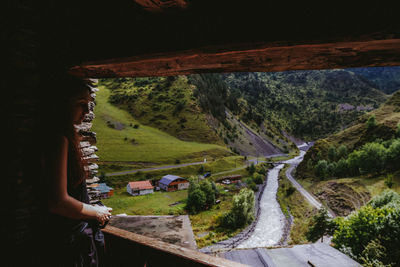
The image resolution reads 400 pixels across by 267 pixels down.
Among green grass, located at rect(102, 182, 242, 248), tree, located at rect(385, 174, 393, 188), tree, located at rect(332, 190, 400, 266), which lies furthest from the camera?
tree, located at rect(385, 174, 393, 188)

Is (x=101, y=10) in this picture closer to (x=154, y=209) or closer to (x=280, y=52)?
(x=280, y=52)

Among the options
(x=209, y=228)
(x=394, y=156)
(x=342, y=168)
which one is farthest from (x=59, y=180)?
(x=342, y=168)

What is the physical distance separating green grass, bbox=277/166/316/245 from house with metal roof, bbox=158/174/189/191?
62.9 ft

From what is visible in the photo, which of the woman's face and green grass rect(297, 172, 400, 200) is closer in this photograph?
the woman's face

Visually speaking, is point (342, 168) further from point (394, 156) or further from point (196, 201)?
point (196, 201)

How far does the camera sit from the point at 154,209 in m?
30.8

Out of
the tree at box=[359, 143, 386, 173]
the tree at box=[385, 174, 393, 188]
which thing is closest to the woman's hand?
the tree at box=[385, 174, 393, 188]

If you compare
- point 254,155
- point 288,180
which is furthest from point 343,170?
point 254,155

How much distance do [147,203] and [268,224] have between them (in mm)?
19024

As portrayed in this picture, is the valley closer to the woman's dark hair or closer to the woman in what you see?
the woman

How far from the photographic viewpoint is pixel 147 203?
107 feet

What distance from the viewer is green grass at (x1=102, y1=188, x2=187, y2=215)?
1160 inches

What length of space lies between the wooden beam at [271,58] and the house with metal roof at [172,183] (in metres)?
40.2

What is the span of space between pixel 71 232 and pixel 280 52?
5.99ft
